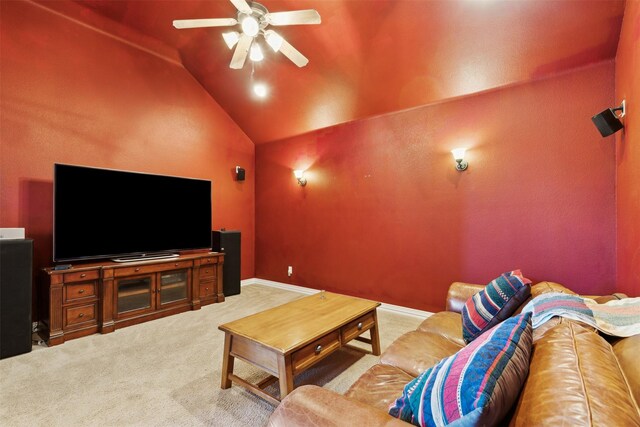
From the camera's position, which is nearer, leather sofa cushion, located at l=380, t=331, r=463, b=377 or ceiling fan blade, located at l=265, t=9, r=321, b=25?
leather sofa cushion, located at l=380, t=331, r=463, b=377

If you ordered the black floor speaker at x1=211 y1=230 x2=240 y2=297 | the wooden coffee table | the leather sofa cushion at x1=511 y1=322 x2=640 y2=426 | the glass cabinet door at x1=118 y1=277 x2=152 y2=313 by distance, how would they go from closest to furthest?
the leather sofa cushion at x1=511 y1=322 x2=640 y2=426
the wooden coffee table
the glass cabinet door at x1=118 y1=277 x2=152 y2=313
the black floor speaker at x1=211 y1=230 x2=240 y2=297

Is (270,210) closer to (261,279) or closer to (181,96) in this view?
(261,279)

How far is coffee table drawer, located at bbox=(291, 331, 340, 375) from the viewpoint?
74.5 inches

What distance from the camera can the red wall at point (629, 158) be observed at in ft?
6.19

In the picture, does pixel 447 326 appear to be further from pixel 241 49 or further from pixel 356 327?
pixel 241 49

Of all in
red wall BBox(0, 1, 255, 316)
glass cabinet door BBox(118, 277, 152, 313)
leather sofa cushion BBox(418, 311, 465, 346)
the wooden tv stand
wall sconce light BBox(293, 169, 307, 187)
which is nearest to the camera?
leather sofa cushion BBox(418, 311, 465, 346)

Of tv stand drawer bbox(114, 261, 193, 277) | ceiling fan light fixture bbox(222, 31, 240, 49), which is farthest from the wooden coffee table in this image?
ceiling fan light fixture bbox(222, 31, 240, 49)

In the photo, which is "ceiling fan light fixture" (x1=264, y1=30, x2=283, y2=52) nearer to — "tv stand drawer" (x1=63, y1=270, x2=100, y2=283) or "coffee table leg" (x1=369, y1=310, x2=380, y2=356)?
"coffee table leg" (x1=369, y1=310, x2=380, y2=356)

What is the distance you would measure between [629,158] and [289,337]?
2603mm

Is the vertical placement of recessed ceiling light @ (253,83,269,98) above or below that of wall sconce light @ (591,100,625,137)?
above

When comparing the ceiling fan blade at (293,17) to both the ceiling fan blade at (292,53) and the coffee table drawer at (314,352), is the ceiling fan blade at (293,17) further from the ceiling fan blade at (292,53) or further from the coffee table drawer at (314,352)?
the coffee table drawer at (314,352)

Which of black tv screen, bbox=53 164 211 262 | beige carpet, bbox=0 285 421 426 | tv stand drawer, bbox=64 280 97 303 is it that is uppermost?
black tv screen, bbox=53 164 211 262

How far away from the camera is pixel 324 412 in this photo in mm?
978

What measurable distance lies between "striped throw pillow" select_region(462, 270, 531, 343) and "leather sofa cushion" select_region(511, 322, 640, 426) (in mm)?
857
